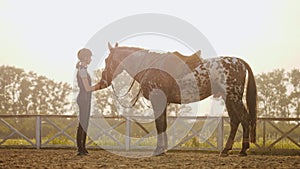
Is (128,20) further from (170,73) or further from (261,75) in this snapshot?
(261,75)

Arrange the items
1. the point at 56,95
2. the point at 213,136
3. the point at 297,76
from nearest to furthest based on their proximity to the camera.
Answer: the point at 213,136, the point at 297,76, the point at 56,95

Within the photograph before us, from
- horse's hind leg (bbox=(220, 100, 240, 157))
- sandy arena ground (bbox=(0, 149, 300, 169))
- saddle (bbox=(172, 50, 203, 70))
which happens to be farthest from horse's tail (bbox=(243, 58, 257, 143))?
saddle (bbox=(172, 50, 203, 70))

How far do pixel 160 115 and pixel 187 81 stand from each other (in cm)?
90

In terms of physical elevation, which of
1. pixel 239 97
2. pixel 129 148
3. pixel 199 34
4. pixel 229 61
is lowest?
pixel 129 148

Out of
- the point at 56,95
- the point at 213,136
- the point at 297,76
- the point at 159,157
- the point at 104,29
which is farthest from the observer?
the point at 56,95

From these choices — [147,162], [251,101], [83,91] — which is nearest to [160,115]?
[147,162]

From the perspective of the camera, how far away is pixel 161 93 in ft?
26.8

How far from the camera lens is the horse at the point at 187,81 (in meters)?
8.11

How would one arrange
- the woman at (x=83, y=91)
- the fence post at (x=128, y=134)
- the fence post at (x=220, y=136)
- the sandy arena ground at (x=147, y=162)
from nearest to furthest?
the sandy arena ground at (x=147, y=162) < the woman at (x=83, y=91) < the fence post at (x=220, y=136) < the fence post at (x=128, y=134)

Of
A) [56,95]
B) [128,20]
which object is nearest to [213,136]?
[128,20]

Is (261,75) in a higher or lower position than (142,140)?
higher

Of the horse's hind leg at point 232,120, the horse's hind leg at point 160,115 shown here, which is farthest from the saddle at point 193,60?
the horse's hind leg at point 232,120

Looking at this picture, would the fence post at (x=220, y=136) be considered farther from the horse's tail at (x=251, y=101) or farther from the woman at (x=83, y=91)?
the woman at (x=83, y=91)

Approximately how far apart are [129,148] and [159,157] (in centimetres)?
409
